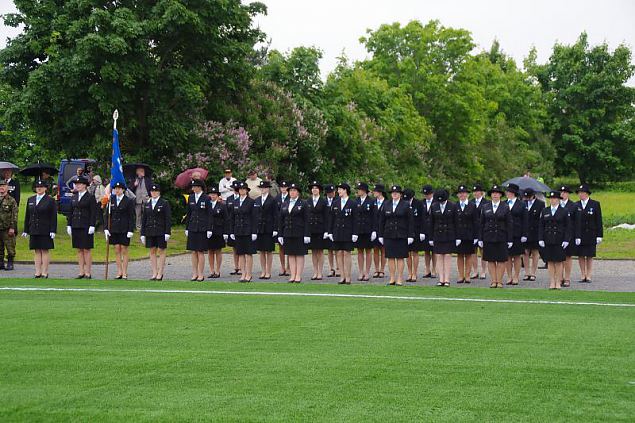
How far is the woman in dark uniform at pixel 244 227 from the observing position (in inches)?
779

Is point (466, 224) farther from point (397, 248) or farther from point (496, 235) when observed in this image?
point (397, 248)

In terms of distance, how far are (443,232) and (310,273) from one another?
4031 mm

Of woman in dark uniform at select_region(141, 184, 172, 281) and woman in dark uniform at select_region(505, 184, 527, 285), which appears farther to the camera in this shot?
woman in dark uniform at select_region(141, 184, 172, 281)

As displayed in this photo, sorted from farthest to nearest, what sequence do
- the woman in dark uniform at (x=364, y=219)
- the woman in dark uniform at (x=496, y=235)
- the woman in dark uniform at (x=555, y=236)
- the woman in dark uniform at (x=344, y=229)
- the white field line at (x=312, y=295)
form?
1. the woman in dark uniform at (x=364, y=219)
2. the woman in dark uniform at (x=344, y=229)
3. the woman in dark uniform at (x=496, y=235)
4. the woman in dark uniform at (x=555, y=236)
5. the white field line at (x=312, y=295)

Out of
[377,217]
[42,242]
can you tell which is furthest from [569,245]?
[42,242]

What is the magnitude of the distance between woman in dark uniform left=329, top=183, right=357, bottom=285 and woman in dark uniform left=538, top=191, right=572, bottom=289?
3.69 m

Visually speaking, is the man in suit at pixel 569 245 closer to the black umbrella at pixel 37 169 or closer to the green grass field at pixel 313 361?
the green grass field at pixel 313 361

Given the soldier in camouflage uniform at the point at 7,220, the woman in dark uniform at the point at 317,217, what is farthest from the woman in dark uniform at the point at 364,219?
the soldier in camouflage uniform at the point at 7,220

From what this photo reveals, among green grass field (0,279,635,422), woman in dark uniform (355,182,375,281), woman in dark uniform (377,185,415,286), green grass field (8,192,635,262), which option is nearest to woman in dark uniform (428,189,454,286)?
woman in dark uniform (377,185,415,286)

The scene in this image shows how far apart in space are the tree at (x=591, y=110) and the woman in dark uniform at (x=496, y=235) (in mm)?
70211

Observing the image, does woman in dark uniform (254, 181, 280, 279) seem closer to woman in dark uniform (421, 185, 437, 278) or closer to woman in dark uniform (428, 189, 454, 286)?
woman in dark uniform (421, 185, 437, 278)

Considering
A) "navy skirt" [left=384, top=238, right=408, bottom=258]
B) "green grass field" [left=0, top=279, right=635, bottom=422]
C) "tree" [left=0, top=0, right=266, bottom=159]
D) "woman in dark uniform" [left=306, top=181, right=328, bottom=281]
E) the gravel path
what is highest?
"tree" [left=0, top=0, right=266, bottom=159]

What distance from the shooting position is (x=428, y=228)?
19547 mm

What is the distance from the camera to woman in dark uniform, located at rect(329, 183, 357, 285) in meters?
19.7
